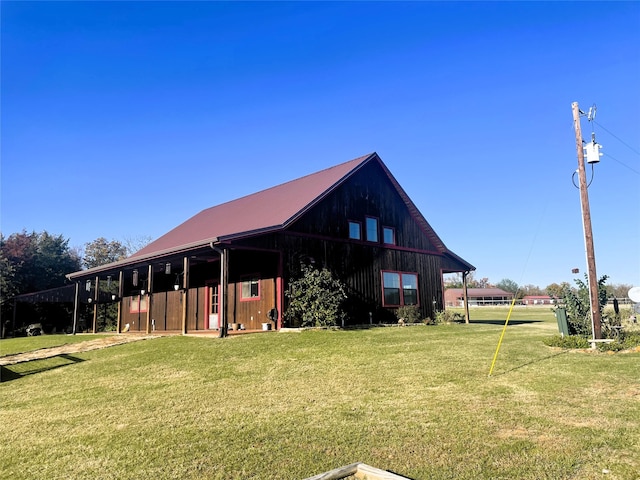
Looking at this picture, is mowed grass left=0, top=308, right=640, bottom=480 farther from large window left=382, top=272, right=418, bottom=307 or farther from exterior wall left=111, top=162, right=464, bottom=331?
large window left=382, top=272, right=418, bottom=307

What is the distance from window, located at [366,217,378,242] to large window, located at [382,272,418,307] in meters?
1.66

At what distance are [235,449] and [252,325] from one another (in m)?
12.1

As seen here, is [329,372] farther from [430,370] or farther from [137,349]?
[137,349]

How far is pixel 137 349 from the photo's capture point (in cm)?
1294

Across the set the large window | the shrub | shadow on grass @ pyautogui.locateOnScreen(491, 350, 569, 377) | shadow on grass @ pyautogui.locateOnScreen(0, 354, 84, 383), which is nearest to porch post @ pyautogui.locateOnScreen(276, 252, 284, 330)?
the large window

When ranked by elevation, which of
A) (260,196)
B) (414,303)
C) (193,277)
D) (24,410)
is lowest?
(24,410)

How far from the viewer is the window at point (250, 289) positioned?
16922mm

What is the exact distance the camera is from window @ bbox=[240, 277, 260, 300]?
16.9m

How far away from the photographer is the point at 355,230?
19484 millimetres

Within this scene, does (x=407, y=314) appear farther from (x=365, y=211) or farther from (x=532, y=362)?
(x=532, y=362)

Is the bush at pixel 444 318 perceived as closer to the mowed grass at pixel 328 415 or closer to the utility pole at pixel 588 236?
the utility pole at pixel 588 236

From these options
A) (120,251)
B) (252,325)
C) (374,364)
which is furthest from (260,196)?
(120,251)

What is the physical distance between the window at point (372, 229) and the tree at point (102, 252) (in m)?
43.8

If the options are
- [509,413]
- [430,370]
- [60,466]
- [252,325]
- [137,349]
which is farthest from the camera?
[252,325]
